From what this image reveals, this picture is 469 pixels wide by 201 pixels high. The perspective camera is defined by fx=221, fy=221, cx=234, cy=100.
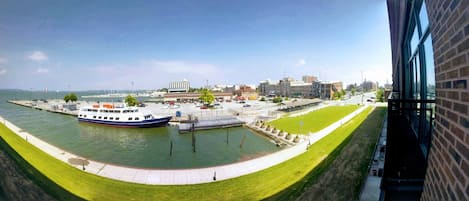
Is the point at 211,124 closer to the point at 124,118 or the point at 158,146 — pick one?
the point at 158,146

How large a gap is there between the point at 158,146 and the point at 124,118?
1155 centimetres

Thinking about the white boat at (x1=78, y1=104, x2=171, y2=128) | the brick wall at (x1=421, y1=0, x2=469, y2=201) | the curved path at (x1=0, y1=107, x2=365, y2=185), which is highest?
the brick wall at (x1=421, y1=0, x2=469, y2=201)

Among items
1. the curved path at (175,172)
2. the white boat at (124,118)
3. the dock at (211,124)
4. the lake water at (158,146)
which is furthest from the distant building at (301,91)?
the curved path at (175,172)

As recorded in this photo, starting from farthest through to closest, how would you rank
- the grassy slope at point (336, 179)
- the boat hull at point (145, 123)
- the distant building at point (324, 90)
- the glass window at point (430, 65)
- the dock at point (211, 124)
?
the distant building at point (324, 90)
the boat hull at point (145, 123)
the dock at point (211, 124)
the grassy slope at point (336, 179)
the glass window at point (430, 65)

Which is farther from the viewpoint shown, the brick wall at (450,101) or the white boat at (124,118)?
the white boat at (124,118)

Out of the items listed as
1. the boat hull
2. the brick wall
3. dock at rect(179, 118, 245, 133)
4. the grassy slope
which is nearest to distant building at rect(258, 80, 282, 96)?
dock at rect(179, 118, 245, 133)

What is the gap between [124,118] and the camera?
94.8 feet

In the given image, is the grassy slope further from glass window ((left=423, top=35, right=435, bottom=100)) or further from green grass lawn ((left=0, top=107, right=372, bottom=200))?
glass window ((left=423, top=35, right=435, bottom=100))

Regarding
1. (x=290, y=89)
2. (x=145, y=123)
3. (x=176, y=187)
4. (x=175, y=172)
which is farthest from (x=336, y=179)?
(x=290, y=89)

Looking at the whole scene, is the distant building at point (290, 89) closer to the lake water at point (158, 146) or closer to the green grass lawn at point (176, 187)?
the lake water at point (158, 146)

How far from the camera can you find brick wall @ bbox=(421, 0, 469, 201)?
1250mm

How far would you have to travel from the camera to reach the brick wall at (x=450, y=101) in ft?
4.10

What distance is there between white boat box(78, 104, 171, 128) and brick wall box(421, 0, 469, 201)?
29.4 metres

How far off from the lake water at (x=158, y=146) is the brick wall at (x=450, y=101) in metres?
13.8
